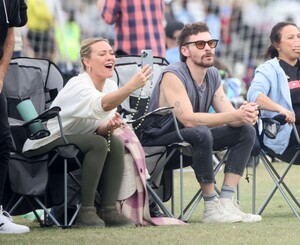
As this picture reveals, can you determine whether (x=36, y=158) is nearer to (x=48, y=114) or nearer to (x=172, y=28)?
(x=48, y=114)

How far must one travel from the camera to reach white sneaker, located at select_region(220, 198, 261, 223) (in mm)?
8406

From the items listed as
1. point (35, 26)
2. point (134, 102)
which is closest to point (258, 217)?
point (134, 102)

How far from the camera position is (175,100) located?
28.0 ft

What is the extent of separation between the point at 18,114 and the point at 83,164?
2.45 ft

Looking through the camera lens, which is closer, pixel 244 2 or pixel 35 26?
pixel 35 26

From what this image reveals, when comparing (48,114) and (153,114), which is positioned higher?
(48,114)

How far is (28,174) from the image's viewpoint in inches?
312

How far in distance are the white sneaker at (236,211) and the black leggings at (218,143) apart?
21cm

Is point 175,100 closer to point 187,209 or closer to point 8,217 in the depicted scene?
point 187,209

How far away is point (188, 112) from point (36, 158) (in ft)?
3.74

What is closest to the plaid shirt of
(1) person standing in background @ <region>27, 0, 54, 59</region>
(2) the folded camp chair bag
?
(2) the folded camp chair bag

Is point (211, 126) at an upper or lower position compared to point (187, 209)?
upper

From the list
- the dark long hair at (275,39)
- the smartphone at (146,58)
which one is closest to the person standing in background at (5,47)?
the smartphone at (146,58)

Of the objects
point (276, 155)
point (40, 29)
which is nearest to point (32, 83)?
point (276, 155)
